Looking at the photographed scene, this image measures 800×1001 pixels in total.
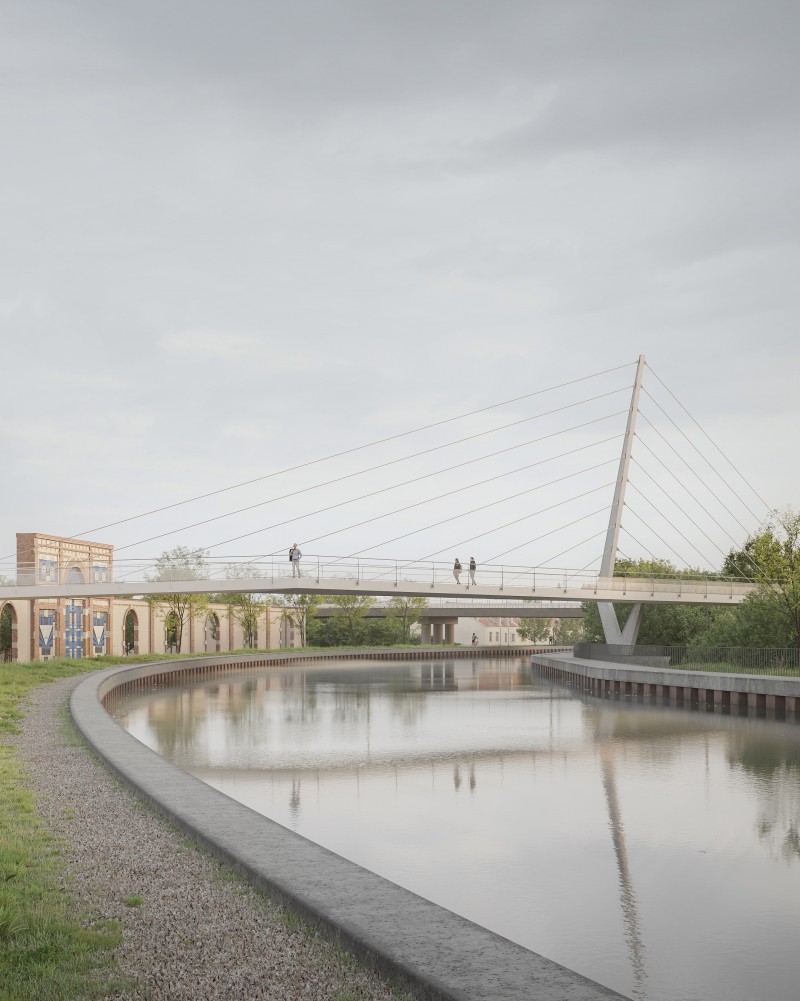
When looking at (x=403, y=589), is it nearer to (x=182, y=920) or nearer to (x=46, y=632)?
(x=46, y=632)

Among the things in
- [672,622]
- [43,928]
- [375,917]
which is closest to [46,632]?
[672,622]

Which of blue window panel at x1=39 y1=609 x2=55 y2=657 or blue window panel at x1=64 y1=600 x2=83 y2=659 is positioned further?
blue window panel at x1=64 y1=600 x2=83 y2=659

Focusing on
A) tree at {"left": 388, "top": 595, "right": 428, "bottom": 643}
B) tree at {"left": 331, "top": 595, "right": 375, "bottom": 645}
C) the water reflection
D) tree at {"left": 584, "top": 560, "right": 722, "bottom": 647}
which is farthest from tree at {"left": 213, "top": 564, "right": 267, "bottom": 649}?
the water reflection

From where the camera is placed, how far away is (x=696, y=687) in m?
31.1

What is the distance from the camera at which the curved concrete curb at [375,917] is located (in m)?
5.24

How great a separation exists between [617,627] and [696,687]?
16623mm

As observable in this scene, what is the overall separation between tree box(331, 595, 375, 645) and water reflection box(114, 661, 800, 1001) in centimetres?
5340

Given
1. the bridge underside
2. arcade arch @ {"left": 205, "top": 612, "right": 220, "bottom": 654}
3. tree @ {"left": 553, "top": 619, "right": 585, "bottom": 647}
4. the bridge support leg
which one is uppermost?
the bridge underside

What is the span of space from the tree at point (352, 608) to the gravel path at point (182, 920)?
70799 millimetres

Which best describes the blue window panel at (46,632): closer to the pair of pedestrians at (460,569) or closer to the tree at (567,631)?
the pair of pedestrians at (460,569)

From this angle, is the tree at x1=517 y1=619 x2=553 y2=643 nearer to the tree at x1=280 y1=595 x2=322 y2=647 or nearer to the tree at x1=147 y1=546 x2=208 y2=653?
the tree at x1=280 y1=595 x2=322 y2=647

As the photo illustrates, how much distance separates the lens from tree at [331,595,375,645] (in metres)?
81.8

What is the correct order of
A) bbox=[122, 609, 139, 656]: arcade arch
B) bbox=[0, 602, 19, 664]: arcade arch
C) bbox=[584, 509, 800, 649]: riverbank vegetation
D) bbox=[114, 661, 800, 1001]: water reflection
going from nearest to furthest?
bbox=[114, 661, 800, 1001]: water reflection, bbox=[584, 509, 800, 649]: riverbank vegetation, bbox=[0, 602, 19, 664]: arcade arch, bbox=[122, 609, 139, 656]: arcade arch

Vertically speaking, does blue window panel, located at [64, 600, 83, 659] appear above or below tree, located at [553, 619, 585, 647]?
above
